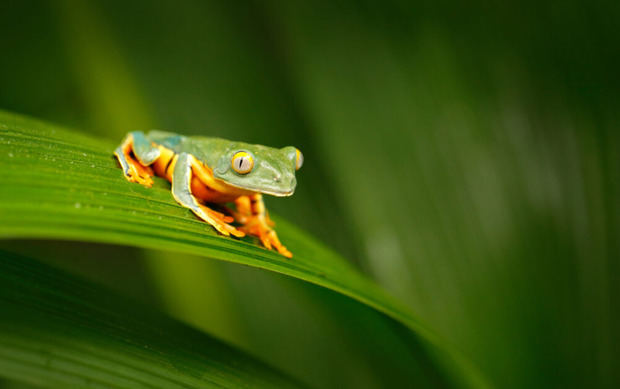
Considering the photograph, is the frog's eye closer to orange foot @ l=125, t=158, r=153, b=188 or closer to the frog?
the frog

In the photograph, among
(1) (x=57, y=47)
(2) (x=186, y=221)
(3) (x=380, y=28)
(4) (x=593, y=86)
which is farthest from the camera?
(1) (x=57, y=47)

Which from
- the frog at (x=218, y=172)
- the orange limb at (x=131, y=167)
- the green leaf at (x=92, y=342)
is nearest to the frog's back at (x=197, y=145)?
the frog at (x=218, y=172)

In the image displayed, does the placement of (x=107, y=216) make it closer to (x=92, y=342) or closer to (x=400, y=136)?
(x=92, y=342)

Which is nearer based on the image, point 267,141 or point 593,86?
point 593,86

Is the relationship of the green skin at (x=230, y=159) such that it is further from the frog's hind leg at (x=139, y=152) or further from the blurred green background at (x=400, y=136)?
the blurred green background at (x=400, y=136)

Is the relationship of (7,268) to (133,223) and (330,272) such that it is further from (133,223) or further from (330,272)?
(330,272)

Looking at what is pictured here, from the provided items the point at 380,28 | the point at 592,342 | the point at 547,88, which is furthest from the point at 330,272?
the point at 380,28

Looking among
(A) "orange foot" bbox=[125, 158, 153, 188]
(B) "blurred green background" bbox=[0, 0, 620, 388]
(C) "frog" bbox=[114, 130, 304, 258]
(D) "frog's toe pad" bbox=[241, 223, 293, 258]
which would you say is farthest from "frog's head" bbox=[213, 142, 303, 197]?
(B) "blurred green background" bbox=[0, 0, 620, 388]
